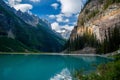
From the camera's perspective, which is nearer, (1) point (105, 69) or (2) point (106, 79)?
(2) point (106, 79)

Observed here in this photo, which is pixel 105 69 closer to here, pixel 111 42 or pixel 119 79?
pixel 119 79

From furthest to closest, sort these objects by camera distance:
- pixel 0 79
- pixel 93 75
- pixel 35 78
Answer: pixel 35 78
pixel 0 79
pixel 93 75

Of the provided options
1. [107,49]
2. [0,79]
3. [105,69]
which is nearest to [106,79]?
[105,69]

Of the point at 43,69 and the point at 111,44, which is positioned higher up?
the point at 111,44

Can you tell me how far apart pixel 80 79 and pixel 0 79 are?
3672cm

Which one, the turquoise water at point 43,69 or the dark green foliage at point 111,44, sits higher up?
the dark green foliage at point 111,44

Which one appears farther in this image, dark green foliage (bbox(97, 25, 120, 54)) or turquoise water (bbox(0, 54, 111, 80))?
dark green foliage (bbox(97, 25, 120, 54))

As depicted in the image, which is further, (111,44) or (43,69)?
(111,44)

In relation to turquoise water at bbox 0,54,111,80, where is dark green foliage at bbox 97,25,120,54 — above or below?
above

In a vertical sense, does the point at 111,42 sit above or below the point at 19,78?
above

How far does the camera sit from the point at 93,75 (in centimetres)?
3447

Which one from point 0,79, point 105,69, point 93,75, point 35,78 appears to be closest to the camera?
point 93,75

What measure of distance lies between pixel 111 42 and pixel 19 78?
131886mm

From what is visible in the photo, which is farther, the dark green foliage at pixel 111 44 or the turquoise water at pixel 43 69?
the dark green foliage at pixel 111 44
